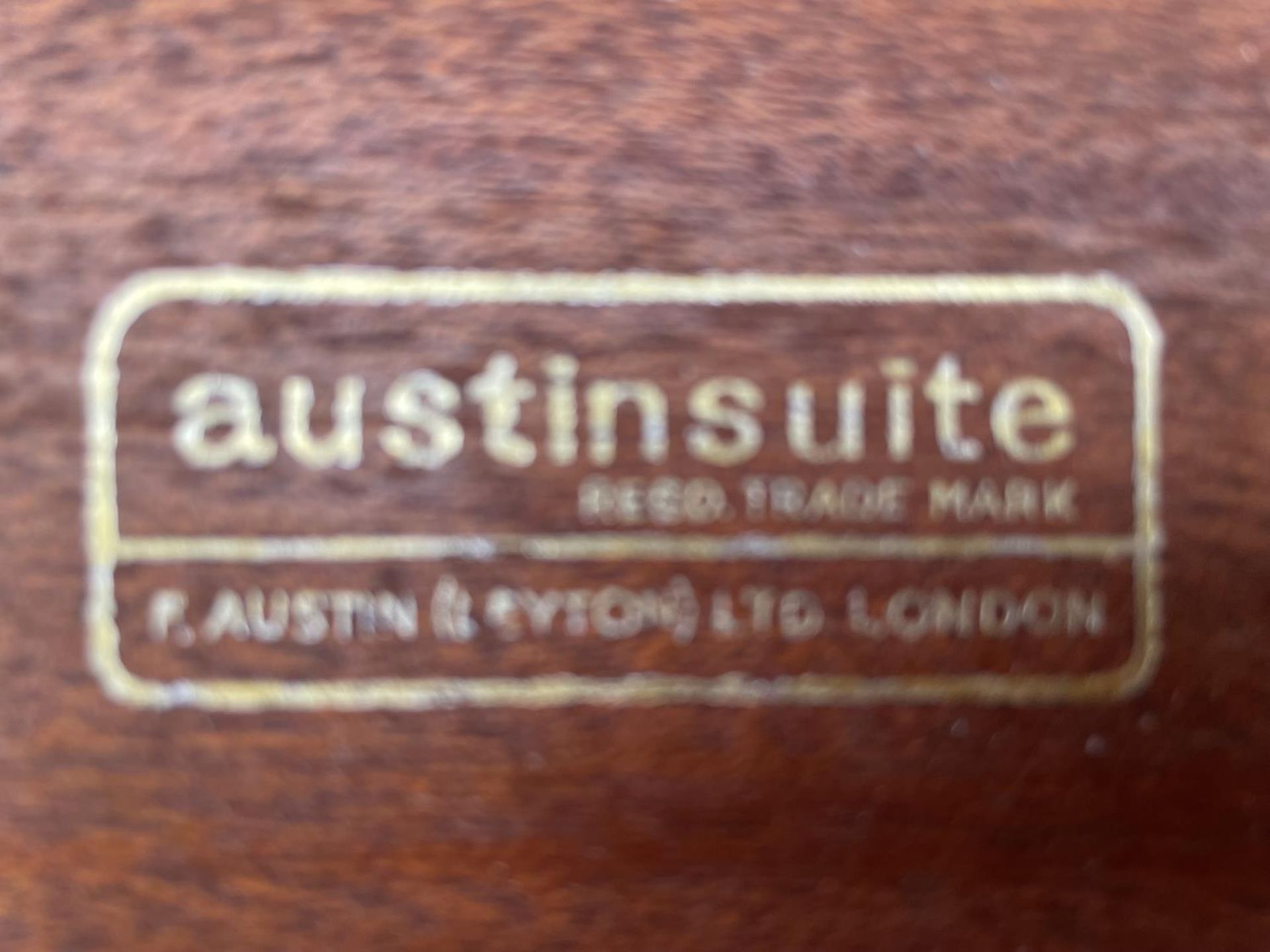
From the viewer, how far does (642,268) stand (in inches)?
11.4

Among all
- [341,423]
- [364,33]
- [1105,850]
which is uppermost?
[364,33]

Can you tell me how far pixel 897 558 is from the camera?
0.96ft

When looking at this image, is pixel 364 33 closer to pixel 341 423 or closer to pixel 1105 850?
pixel 341 423

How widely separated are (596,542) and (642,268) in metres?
0.09

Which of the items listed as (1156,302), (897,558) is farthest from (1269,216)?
(897,558)

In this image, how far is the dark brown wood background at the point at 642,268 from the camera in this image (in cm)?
29

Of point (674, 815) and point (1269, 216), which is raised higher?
point (1269, 216)

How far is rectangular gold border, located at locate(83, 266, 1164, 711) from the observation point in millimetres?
286

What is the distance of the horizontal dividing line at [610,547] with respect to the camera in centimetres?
29

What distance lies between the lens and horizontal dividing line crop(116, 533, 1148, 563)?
11.3 inches

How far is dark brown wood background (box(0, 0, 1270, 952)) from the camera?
29 cm

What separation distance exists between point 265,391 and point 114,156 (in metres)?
0.09

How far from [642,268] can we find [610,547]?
9cm

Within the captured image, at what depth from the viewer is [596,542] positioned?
0.95ft
